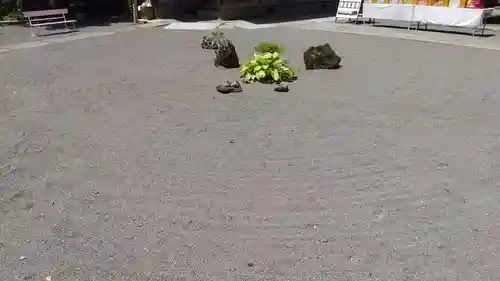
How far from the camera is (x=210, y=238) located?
3.81 meters

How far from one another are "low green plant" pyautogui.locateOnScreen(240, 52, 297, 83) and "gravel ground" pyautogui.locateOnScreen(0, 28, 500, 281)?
365 mm

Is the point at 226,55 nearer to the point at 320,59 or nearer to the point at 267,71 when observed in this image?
the point at 267,71

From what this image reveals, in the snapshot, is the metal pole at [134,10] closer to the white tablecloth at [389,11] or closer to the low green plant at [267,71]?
the white tablecloth at [389,11]

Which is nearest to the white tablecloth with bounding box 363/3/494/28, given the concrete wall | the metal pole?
the concrete wall

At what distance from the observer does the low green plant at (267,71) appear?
912cm

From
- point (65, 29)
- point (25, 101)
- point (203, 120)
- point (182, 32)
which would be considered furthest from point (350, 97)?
point (65, 29)

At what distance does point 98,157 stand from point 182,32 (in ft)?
40.3

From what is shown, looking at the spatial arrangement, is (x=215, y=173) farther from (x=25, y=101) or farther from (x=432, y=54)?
(x=432, y=54)

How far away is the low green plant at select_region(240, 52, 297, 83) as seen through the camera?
912 cm

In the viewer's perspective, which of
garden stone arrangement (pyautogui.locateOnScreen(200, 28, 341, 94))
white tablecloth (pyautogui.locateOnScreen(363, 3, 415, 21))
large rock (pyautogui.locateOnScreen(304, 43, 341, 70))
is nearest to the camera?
garden stone arrangement (pyautogui.locateOnScreen(200, 28, 341, 94))

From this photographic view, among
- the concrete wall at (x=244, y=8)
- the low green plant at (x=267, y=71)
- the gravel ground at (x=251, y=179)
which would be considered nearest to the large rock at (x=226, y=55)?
the low green plant at (x=267, y=71)

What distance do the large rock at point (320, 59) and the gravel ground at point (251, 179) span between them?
1.19 metres

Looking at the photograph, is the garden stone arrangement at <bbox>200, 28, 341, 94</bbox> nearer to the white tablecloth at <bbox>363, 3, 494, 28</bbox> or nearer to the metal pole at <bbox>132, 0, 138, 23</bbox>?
the white tablecloth at <bbox>363, 3, 494, 28</bbox>

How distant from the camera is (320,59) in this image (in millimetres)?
10211
